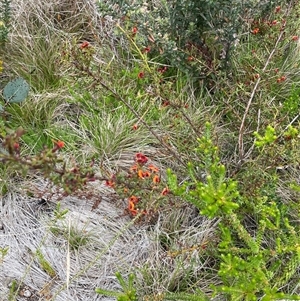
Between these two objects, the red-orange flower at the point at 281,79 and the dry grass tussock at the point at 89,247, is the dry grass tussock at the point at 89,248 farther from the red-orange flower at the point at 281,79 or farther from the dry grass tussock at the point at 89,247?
the red-orange flower at the point at 281,79

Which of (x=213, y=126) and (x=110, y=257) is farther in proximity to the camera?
(x=213, y=126)

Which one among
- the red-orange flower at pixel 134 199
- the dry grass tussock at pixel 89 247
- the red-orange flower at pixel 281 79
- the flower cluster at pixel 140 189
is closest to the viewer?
the flower cluster at pixel 140 189

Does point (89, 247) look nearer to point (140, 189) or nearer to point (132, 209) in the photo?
point (132, 209)

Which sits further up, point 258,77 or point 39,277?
point 258,77

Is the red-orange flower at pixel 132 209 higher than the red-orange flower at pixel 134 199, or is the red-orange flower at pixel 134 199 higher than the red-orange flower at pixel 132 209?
the red-orange flower at pixel 134 199

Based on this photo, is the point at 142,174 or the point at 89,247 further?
the point at 89,247

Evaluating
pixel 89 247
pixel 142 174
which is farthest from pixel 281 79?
pixel 89 247

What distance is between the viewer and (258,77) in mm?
2049

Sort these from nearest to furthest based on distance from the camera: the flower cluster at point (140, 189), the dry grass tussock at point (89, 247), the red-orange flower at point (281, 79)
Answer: the flower cluster at point (140, 189) < the dry grass tussock at point (89, 247) < the red-orange flower at point (281, 79)

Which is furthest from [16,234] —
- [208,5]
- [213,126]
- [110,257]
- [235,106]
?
[208,5]

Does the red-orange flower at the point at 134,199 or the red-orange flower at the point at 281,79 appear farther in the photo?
the red-orange flower at the point at 281,79

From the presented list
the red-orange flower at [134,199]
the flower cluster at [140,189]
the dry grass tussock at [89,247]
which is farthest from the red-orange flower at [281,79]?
the red-orange flower at [134,199]

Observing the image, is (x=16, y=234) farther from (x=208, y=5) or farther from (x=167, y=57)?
(x=208, y=5)

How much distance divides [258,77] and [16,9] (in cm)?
145
